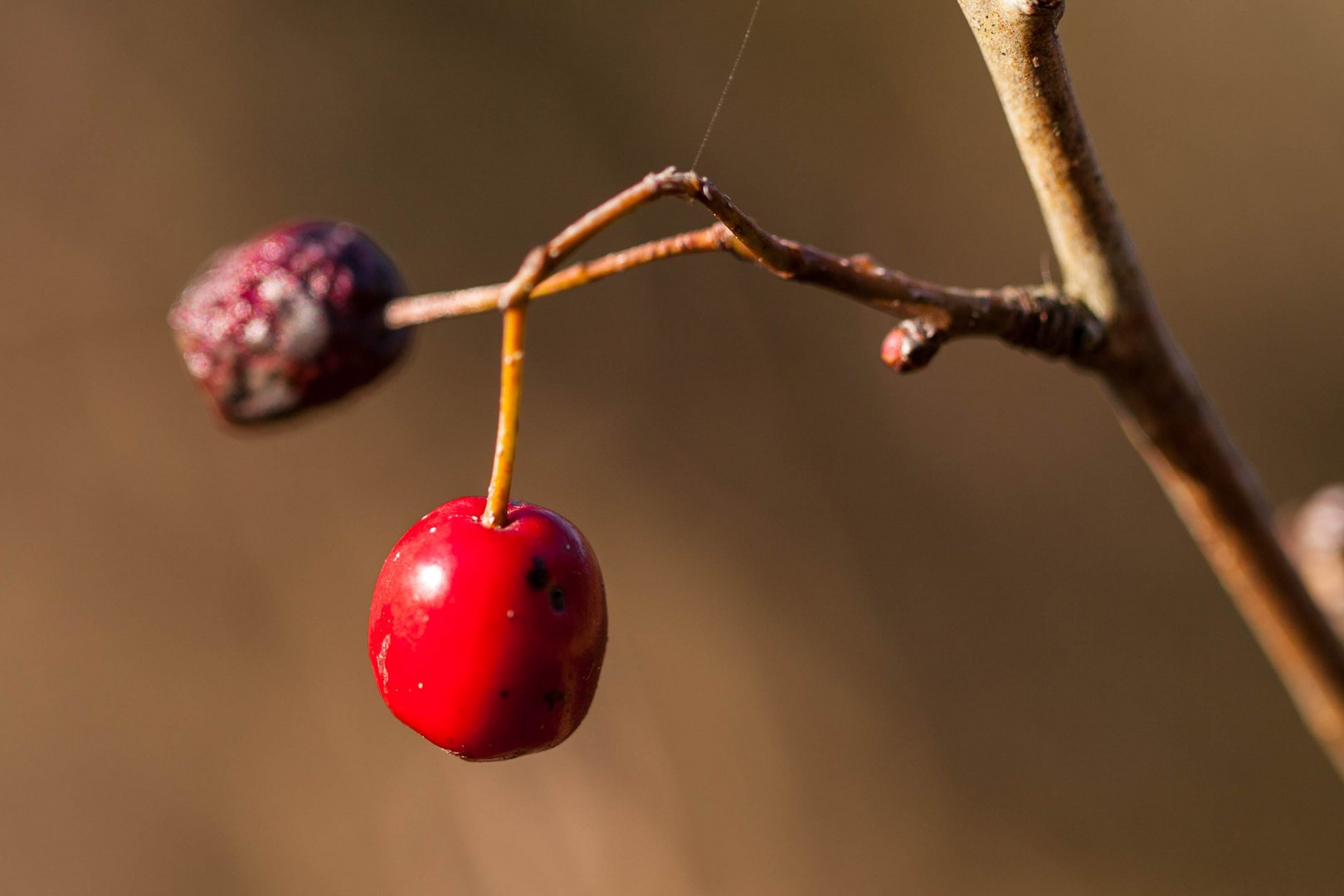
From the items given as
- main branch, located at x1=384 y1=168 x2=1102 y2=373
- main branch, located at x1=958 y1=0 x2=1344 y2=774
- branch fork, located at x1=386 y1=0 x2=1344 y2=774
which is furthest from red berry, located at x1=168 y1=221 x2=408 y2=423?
main branch, located at x1=958 y1=0 x2=1344 y2=774

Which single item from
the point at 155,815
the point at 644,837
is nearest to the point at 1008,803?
the point at 644,837

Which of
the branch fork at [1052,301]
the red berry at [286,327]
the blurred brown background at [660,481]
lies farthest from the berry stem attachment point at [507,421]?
the blurred brown background at [660,481]

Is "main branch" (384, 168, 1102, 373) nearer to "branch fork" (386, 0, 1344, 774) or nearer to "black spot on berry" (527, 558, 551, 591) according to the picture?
"branch fork" (386, 0, 1344, 774)

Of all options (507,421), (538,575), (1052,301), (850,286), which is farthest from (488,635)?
(1052,301)

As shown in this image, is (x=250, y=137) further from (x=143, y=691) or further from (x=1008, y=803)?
(x=1008, y=803)

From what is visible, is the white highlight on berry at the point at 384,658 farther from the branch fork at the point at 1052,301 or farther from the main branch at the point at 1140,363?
the main branch at the point at 1140,363

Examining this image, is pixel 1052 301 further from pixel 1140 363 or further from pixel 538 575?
pixel 538 575
